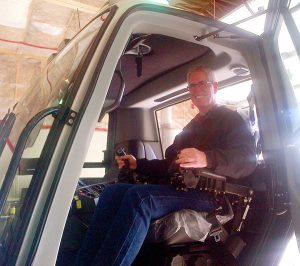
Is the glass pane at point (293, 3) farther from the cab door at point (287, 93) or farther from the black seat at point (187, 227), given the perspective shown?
the black seat at point (187, 227)

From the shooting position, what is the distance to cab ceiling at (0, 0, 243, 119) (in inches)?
186

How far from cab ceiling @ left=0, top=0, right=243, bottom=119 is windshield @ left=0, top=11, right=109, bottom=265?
1.84 meters

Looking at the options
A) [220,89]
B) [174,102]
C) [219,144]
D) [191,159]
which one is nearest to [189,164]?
[191,159]

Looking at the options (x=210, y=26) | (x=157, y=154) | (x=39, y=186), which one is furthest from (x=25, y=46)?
(x=39, y=186)

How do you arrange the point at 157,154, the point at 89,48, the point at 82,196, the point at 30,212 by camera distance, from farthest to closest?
the point at 157,154 < the point at 82,196 < the point at 89,48 < the point at 30,212

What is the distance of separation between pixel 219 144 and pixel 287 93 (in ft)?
1.61

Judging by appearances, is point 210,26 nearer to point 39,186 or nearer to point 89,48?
point 89,48

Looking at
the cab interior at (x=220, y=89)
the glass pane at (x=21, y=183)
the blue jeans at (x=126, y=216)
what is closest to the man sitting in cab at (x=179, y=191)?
the blue jeans at (x=126, y=216)

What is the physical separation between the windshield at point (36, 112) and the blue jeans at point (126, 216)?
46 cm

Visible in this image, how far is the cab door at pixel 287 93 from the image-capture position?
70.0 inches

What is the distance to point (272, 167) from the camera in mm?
1893

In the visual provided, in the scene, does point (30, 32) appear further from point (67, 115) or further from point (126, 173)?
point (67, 115)

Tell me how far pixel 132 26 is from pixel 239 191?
42.1 inches

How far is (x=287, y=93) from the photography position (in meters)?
1.95
